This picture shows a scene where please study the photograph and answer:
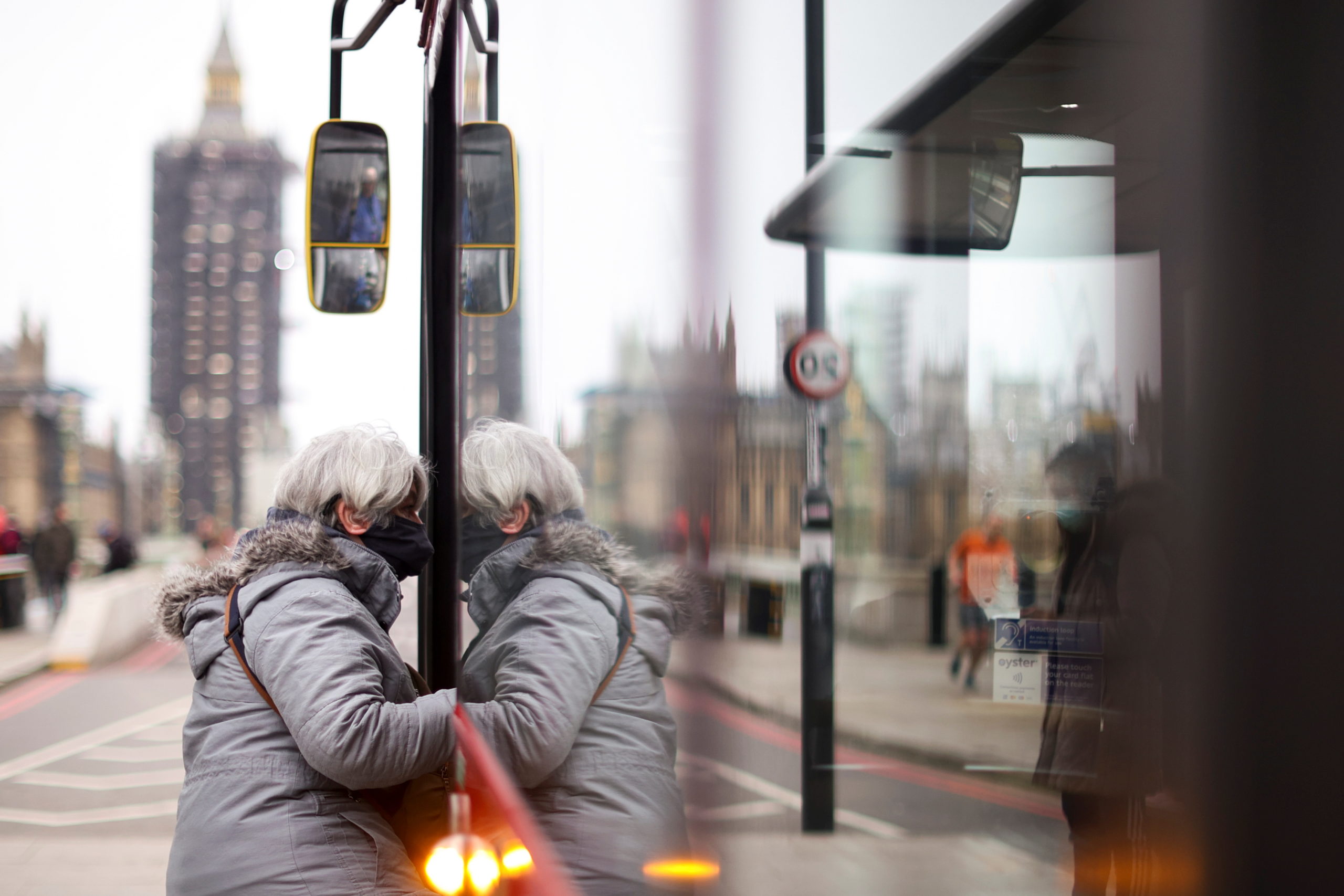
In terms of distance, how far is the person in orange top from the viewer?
0.51m

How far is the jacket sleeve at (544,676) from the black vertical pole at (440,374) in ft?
2.42

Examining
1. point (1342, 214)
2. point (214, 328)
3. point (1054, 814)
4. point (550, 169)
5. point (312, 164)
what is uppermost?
point (214, 328)

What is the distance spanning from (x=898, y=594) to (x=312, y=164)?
2.20 metres

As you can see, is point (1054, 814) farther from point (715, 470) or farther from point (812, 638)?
point (715, 470)

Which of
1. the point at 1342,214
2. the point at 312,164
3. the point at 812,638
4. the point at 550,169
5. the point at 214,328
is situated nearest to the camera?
the point at 1342,214

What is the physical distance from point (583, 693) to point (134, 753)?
247 inches

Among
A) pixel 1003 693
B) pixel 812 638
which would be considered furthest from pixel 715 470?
pixel 1003 693

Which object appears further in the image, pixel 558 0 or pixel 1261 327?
pixel 558 0

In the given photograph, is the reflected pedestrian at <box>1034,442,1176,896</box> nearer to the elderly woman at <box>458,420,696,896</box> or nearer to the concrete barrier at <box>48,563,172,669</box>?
the elderly woman at <box>458,420,696,896</box>

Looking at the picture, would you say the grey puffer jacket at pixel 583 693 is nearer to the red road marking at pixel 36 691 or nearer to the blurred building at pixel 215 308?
the red road marking at pixel 36 691

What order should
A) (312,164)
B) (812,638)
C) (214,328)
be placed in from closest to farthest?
(812,638)
(312,164)
(214,328)

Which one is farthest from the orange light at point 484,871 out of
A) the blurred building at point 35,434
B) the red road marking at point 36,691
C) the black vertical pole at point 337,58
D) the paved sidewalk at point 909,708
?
the blurred building at point 35,434

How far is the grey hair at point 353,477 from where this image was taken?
1.94m

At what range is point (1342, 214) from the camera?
0.39 metres
